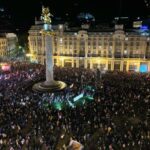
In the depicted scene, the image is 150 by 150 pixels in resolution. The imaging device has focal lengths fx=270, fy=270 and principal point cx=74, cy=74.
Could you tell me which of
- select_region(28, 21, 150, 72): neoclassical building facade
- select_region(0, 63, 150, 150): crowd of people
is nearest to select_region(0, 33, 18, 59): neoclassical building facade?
select_region(28, 21, 150, 72): neoclassical building facade

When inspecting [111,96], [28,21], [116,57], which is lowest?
[111,96]

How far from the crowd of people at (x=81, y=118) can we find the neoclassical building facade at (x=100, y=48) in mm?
19253

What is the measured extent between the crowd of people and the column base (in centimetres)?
133

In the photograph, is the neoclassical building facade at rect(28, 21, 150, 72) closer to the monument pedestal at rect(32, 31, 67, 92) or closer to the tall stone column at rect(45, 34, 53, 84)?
the monument pedestal at rect(32, 31, 67, 92)

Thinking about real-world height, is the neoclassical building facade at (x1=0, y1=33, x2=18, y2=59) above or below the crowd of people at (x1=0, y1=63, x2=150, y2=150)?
above

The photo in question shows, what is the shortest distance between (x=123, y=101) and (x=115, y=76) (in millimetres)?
13772

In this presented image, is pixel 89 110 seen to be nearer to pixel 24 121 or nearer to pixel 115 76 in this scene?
pixel 24 121

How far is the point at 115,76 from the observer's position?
172 feet

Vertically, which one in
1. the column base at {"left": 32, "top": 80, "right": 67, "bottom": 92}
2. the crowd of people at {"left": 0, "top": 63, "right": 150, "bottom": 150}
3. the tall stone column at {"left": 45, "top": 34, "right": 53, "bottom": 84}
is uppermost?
the tall stone column at {"left": 45, "top": 34, "right": 53, "bottom": 84}

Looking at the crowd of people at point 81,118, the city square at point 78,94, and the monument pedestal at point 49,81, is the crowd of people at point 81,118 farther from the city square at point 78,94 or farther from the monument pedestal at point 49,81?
the monument pedestal at point 49,81

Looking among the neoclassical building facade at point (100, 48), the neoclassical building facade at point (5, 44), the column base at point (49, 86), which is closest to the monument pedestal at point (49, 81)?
the column base at point (49, 86)

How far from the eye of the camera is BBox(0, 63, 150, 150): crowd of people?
94.0 ft

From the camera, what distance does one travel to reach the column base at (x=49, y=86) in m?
46.1

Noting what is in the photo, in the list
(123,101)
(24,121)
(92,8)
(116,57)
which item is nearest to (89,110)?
(123,101)
